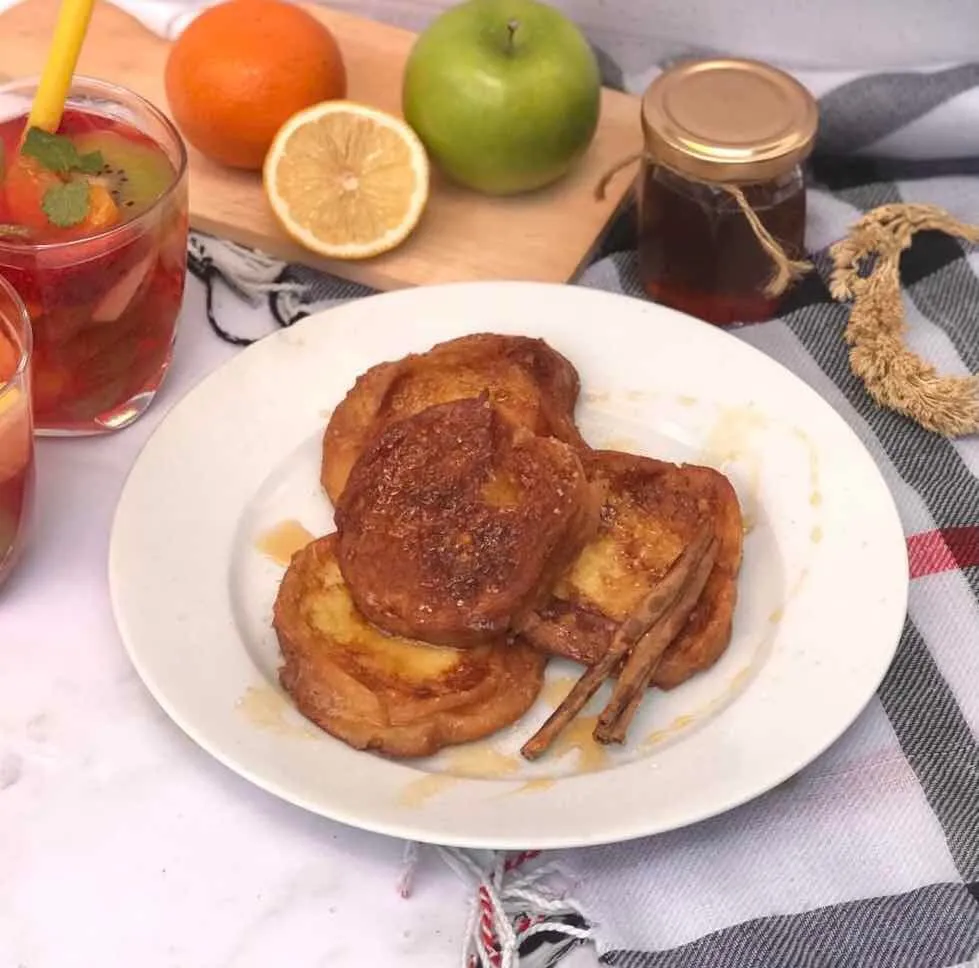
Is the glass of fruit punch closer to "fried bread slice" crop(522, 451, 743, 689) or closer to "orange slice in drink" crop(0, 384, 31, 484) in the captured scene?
"orange slice in drink" crop(0, 384, 31, 484)

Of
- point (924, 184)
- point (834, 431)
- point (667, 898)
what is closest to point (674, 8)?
point (924, 184)

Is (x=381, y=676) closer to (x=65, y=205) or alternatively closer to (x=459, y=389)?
(x=459, y=389)

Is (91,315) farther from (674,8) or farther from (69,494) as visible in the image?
(674,8)

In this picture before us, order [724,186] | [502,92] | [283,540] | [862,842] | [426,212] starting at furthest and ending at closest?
[426,212] → [502,92] → [724,186] → [283,540] → [862,842]

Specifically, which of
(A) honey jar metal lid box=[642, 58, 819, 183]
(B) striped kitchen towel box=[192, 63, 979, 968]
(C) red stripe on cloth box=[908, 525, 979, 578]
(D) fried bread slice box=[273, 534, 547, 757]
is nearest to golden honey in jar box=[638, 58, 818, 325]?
(A) honey jar metal lid box=[642, 58, 819, 183]

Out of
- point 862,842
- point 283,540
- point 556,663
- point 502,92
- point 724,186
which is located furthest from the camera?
point 502,92

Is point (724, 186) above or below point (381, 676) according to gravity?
above

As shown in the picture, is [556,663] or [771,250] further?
[771,250]

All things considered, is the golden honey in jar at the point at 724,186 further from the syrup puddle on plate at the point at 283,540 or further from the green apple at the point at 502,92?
the syrup puddle on plate at the point at 283,540

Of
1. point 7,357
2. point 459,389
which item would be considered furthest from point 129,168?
point 459,389
